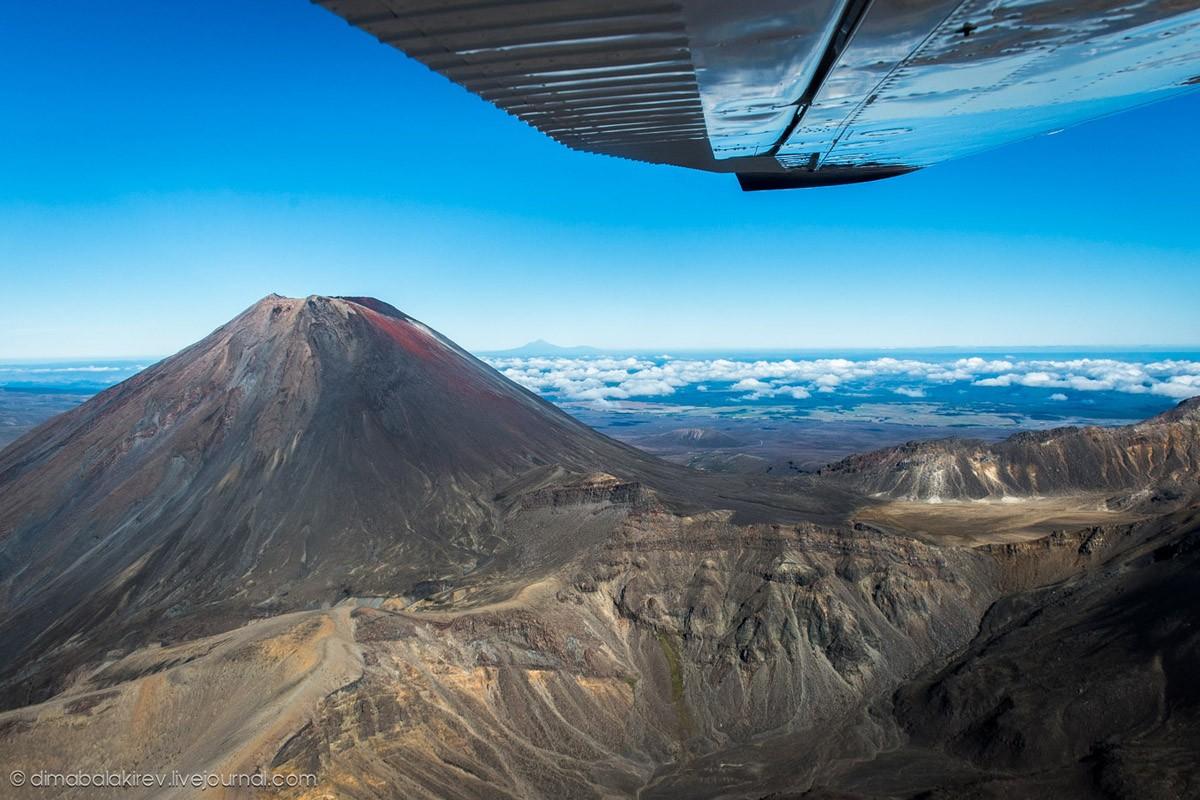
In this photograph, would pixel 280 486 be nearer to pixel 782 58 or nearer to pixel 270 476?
pixel 270 476

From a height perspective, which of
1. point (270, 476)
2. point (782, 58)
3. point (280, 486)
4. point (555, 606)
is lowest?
point (555, 606)

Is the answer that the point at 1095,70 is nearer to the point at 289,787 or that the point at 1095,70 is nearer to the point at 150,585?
the point at 289,787

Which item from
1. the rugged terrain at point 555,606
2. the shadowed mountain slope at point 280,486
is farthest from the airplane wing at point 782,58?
the shadowed mountain slope at point 280,486

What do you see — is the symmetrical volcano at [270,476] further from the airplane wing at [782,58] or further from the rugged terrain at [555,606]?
the airplane wing at [782,58]

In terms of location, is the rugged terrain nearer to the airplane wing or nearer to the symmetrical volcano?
the symmetrical volcano

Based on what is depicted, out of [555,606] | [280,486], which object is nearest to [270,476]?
[280,486]

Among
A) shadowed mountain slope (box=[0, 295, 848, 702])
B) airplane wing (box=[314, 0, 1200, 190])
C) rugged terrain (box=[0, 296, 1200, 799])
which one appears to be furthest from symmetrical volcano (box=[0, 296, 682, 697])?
airplane wing (box=[314, 0, 1200, 190])

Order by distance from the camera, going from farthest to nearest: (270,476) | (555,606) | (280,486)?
(270,476) → (280,486) → (555,606)

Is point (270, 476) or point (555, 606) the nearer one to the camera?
point (555, 606)
